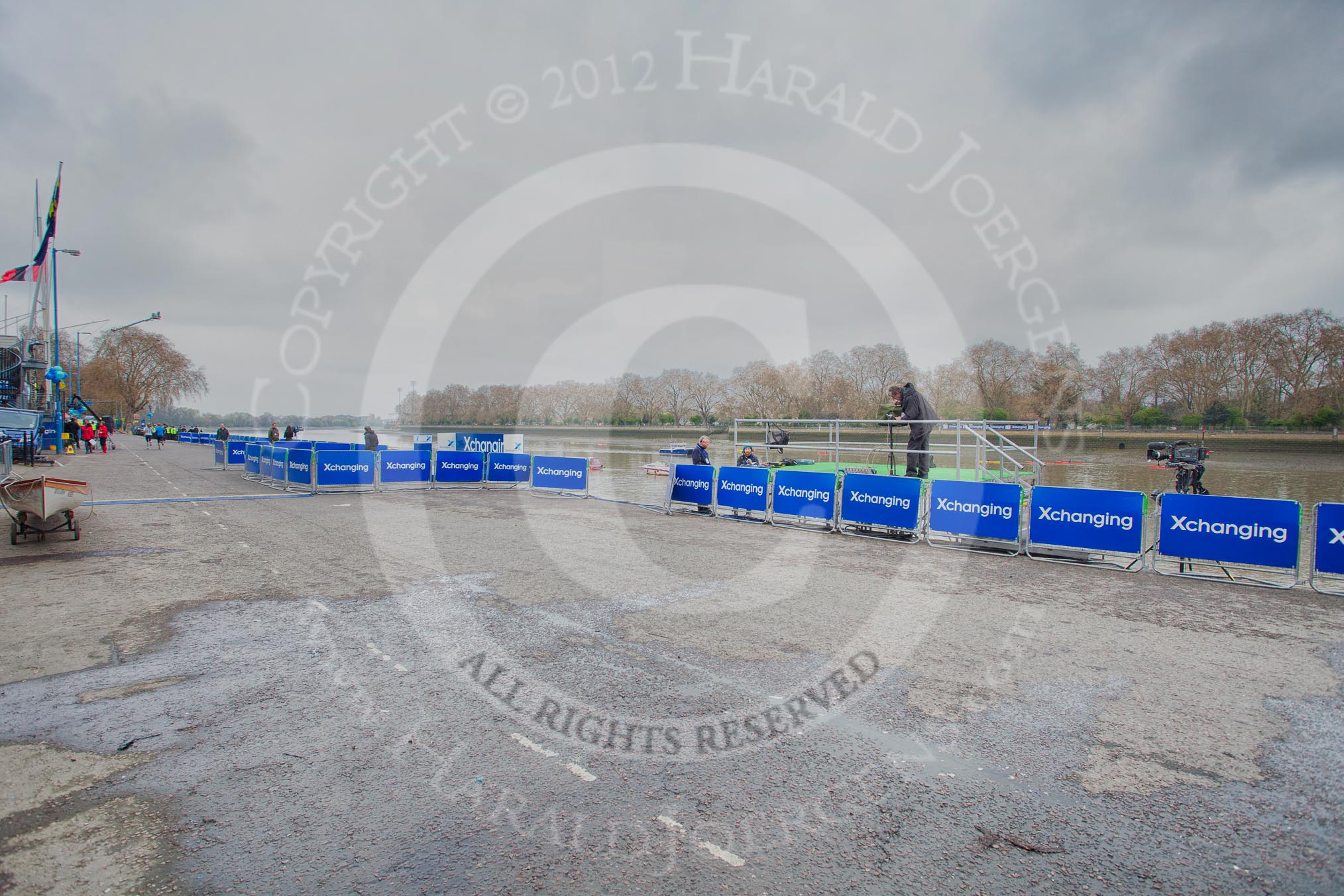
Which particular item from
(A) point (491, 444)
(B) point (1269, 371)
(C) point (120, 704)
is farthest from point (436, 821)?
(B) point (1269, 371)

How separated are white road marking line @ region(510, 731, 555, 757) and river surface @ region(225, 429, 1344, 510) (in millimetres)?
12089

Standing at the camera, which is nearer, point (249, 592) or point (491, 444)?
point (249, 592)

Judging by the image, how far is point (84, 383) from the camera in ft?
299

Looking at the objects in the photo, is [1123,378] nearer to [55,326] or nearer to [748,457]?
[748,457]

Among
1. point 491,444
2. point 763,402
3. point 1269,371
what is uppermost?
point 1269,371

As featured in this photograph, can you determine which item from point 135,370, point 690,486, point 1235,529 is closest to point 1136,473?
point 1235,529

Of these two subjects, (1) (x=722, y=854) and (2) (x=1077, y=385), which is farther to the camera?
(2) (x=1077, y=385)

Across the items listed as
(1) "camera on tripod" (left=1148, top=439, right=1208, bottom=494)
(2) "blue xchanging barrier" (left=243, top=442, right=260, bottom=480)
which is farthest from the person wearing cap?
(2) "blue xchanging barrier" (left=243, top=442, right=260, bottom=480)

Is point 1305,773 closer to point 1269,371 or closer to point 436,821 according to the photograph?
point 436,821

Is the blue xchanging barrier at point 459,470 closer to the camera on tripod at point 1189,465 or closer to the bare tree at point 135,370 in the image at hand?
the camera on tripod at point 1189,465

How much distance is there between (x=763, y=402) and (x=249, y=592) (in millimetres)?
60030

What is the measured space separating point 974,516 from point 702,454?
772cm

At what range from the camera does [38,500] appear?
1029 centimetres

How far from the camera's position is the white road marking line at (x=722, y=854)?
3.05 meters
